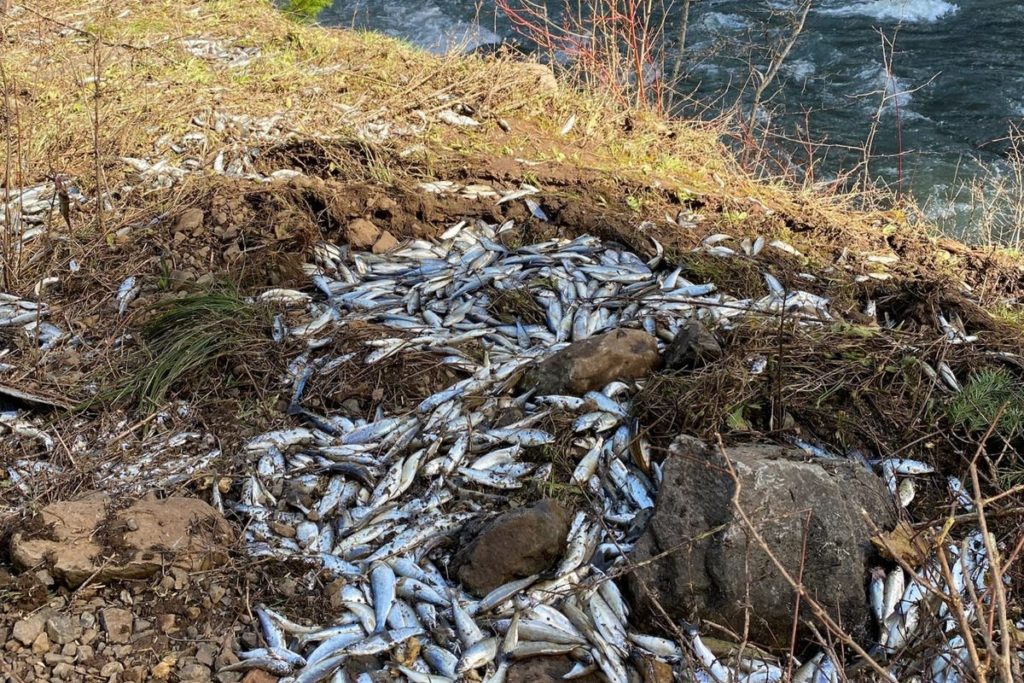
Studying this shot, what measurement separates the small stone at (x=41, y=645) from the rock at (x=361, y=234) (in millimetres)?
2358

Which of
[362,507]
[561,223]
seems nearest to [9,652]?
[362,507]

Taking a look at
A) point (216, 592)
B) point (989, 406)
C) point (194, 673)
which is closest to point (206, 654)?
point (194, 673)

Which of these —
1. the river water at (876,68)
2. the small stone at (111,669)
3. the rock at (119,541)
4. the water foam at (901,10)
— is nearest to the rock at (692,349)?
the rock at (119,541)

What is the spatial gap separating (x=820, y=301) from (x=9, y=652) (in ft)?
10.9

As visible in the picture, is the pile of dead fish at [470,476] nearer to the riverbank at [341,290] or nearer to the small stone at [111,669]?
the riverbank at [341,290]

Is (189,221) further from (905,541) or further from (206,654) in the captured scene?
(905,541)

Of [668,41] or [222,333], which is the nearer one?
[222,333]

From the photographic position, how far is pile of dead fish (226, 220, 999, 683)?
252 cm

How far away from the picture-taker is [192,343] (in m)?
3.55

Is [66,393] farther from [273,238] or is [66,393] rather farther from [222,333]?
[273,238]

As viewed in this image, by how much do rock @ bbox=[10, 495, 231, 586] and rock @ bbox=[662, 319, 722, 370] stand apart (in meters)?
1.73

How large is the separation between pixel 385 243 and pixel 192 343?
3.89 ft

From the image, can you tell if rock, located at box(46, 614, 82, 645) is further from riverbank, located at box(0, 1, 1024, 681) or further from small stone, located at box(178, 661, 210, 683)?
small stone, located at box(178, 661, 210, 683)

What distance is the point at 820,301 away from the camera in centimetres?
398
